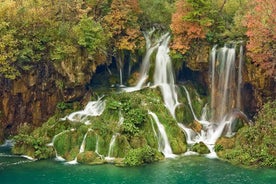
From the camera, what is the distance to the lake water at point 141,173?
104 ft

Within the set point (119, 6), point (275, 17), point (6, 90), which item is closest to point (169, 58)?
point (119, 6)

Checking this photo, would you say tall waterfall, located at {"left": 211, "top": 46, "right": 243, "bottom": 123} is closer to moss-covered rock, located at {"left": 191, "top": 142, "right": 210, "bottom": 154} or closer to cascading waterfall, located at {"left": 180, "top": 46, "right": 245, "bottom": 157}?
cascading waterfall, located at {"left": 180, "top": 46, "right": 245, "bottom": 157}

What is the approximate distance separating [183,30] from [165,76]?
438 cm

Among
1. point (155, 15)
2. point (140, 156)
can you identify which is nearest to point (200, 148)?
point (140, 156)

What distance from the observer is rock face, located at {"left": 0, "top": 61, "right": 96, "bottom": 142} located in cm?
4116

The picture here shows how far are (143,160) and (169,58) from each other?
38.6 feet

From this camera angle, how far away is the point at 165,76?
42719 millimetres

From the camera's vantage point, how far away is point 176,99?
137 ft

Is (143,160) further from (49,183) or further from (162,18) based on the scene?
(162,18)

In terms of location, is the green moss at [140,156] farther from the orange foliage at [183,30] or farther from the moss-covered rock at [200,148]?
the orange foliage at [183,30]

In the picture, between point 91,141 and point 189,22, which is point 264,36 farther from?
point 91,141

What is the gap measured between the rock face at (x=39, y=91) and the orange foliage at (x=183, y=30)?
7.86 m

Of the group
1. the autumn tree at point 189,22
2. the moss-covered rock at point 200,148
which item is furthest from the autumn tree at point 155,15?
the moss-covered rock at point 200,148

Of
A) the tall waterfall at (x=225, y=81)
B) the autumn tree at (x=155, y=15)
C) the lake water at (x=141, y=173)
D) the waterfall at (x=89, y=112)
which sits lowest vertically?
the lake water at (x=141, y=173)
